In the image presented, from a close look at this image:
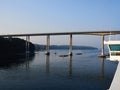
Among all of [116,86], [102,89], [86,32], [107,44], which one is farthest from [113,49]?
[86,32]

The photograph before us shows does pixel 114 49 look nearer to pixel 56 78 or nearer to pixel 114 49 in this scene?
pixel 114 49

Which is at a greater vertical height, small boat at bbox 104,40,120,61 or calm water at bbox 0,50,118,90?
small boat at bbox 104,40,120,61

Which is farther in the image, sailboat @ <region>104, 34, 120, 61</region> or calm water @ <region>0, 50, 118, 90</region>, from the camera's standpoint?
calm water @ <region>0, 50, 118, 90</region>

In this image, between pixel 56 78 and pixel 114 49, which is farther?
pixel 56 78

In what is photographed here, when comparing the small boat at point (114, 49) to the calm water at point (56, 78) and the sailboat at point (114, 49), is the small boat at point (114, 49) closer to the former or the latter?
the sailboat at point (114, 49)

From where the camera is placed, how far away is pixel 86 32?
14375 cm

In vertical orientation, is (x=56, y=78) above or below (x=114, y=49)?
below

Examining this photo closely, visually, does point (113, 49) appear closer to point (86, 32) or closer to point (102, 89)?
point (102, 89)

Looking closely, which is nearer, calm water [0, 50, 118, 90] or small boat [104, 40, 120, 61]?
small boat [104, 40, 120, 61]

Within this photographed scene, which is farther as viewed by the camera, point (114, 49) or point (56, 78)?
Answer: point (56, 78)

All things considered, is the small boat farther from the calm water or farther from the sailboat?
the calm water

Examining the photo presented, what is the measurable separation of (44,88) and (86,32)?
101 m

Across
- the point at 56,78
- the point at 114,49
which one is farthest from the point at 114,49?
the point at 56,78

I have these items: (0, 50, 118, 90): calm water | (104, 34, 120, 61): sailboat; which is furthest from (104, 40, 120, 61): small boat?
(0, 50, 118, 90): calm water
